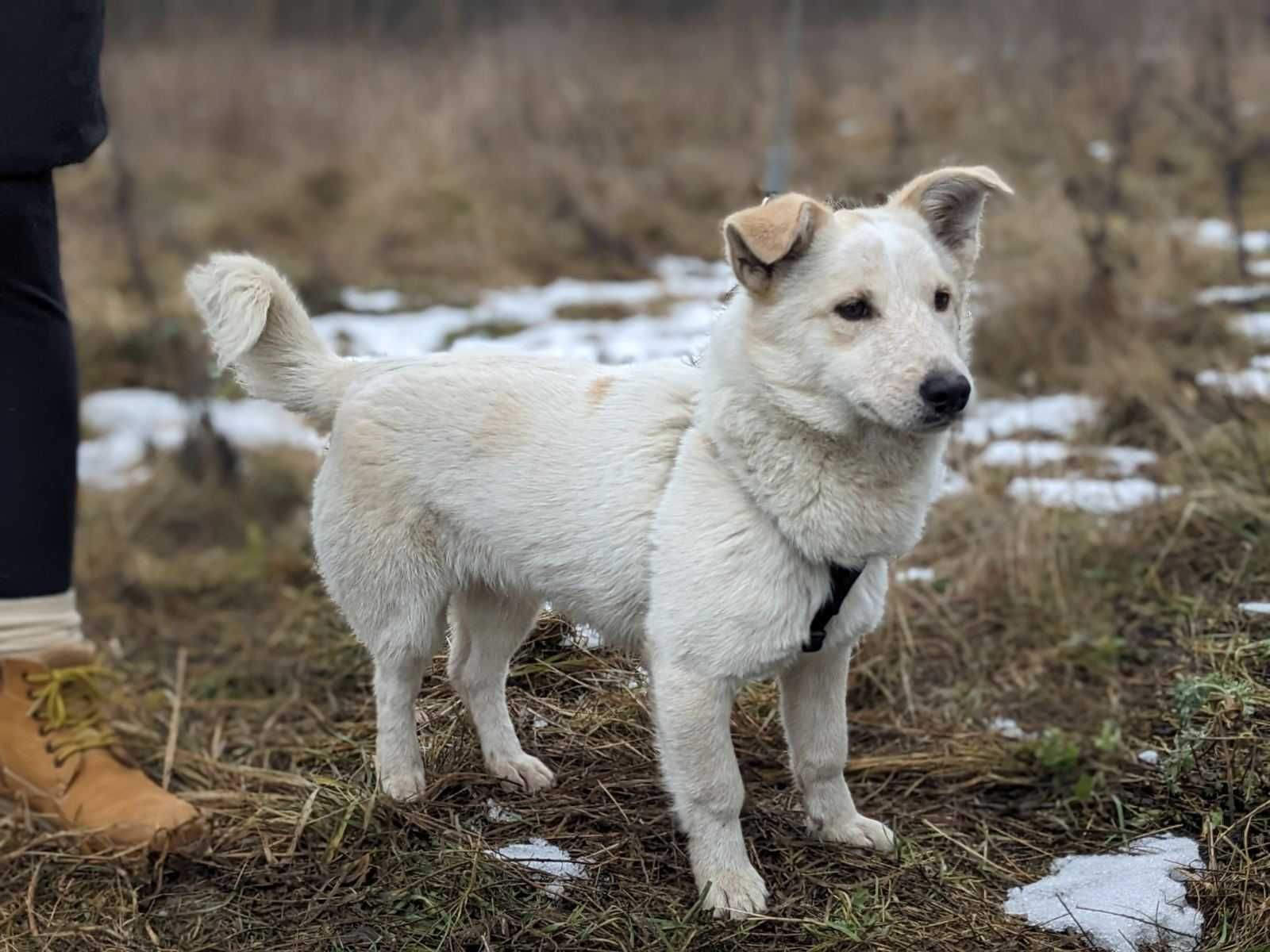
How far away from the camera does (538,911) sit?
2191mm

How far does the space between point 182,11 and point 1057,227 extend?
8844 millimetres

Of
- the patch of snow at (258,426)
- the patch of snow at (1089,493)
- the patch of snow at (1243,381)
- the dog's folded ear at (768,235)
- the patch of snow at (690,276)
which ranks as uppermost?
the dog's folded ear at (768,235)

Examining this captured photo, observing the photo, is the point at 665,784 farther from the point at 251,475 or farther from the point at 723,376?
the point at 251,475

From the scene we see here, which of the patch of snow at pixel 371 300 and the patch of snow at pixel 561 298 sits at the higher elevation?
the patch of snow at pixel 561 298

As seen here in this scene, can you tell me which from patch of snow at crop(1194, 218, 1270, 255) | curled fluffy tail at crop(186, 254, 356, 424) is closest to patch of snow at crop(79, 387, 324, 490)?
curled fluffy tail at crop(186, 254, 356, 424)

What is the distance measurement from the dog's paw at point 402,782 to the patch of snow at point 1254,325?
4.06 metres

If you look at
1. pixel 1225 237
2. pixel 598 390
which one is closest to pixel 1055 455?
pixel 598 390

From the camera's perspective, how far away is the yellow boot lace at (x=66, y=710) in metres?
2.83

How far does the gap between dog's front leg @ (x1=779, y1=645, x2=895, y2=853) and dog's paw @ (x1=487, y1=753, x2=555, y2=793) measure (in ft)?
1.51

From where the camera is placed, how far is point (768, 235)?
2074 mm

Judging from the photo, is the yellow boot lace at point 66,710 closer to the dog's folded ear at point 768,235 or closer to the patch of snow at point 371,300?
the dog's folded ear at point 768,235

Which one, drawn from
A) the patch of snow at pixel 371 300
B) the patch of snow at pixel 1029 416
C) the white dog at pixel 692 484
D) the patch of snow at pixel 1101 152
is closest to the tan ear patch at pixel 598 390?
the white dog at pixel 692 484

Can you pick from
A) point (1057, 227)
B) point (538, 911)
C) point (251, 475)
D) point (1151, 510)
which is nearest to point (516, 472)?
point (538, 911)

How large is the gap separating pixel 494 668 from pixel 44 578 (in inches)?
38.8
